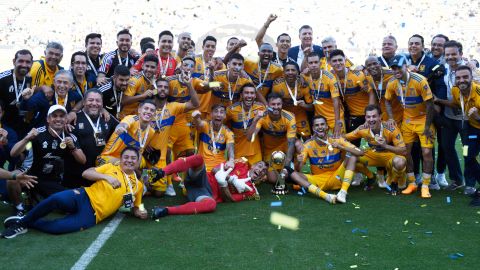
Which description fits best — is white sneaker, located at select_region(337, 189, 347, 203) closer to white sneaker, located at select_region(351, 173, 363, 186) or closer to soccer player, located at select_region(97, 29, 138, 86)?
white sneaker, located at select_region(351, 173, 363, 186)

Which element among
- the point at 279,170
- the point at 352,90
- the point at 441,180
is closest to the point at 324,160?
the point at 279,170

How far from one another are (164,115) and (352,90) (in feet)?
8.49

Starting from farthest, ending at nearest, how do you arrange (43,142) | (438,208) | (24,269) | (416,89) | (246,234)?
1. (416,89)
2. (438,208)
3. (43,142)
4. (246,234)
5. (24,269)

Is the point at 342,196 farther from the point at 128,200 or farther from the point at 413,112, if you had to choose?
the point at 128,200

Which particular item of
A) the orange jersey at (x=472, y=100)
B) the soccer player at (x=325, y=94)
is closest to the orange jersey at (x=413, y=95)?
the orange jersey at (x=472, y=100)

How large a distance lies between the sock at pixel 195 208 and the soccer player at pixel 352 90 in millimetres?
2471

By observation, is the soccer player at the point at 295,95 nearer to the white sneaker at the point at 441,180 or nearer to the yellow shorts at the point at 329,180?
the yellow shorts at the point at 329,180

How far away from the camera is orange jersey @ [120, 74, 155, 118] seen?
6742 millimetres

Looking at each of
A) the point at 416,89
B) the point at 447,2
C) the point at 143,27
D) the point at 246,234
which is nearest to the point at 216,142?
the point at 246,234

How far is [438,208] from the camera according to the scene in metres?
5.92

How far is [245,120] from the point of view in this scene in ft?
23.5

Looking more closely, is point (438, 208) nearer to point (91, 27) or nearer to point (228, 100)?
point (228, 100)

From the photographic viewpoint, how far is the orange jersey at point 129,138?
6.07 metres

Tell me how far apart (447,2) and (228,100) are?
25.5 meters
